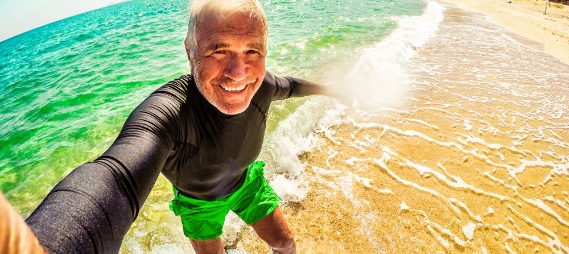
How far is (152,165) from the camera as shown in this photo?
58.0 inches

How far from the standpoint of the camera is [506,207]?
4.16 metres

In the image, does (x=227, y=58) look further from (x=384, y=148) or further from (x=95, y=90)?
(x=95, y=90)

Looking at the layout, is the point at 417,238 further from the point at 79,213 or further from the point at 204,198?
the point at 79,213

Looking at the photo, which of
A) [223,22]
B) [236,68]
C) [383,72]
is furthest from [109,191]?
[383,72]

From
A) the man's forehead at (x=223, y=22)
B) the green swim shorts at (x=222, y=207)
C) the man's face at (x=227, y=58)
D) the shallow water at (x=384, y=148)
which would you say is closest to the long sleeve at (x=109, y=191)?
the man's face at (x=227, y=58)

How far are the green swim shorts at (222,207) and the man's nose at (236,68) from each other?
112cm

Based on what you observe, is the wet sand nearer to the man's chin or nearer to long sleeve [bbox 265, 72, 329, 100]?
long sleeve [bbox 265, 72, 329, 100]

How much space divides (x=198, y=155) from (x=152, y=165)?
0.44 metres

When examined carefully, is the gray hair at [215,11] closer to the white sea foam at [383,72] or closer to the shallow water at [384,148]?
the white sea foam at [383,72]

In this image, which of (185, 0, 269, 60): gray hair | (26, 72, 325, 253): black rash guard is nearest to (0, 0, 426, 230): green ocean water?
(185, 0, 269, 60): gray hair

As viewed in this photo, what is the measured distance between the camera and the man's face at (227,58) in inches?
67.4

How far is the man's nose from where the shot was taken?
1.77 metres

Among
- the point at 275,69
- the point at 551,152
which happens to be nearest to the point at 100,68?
the point at 275,69

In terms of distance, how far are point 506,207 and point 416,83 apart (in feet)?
16.8
